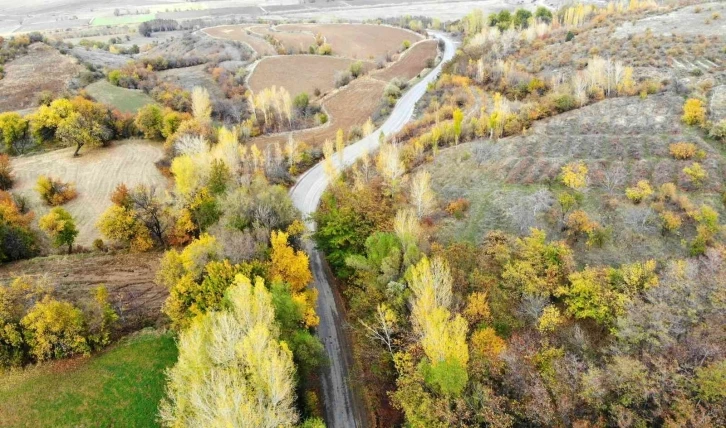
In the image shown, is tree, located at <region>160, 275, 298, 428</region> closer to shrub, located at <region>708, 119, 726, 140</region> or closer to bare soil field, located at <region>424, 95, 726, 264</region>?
bare soil field, located at <region>424, 95, 726, 264</region>

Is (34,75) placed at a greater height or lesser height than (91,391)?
greater

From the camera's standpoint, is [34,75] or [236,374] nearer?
[236,374]

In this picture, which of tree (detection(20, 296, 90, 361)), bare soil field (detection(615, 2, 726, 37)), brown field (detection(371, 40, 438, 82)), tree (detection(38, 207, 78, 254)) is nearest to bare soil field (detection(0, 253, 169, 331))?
tree (detection(38, 207, 78, 254))

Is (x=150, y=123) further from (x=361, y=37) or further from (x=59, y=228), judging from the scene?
(x=361, y=37)

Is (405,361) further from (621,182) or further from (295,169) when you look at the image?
(295,169)

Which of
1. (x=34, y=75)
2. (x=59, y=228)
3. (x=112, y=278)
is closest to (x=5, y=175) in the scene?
(x=59, y=228)
